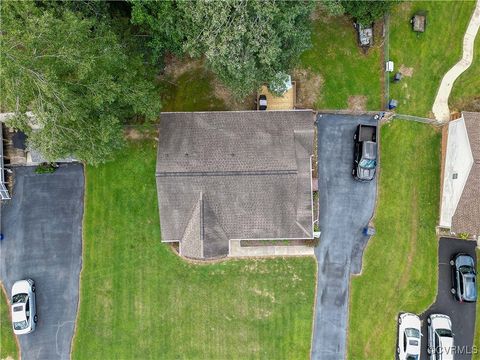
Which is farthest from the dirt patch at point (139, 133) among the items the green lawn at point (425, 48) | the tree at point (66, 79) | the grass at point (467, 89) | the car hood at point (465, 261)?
the car hood at point (465, 261)

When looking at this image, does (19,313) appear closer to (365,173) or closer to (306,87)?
(306,87)

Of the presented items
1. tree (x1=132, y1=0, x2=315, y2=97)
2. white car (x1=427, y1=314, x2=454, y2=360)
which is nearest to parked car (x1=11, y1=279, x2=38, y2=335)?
tree (x1=132, y1=0, x2=315, y2=97)

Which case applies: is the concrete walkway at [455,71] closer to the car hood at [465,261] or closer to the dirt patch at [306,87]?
the dirt patch at [306,87]

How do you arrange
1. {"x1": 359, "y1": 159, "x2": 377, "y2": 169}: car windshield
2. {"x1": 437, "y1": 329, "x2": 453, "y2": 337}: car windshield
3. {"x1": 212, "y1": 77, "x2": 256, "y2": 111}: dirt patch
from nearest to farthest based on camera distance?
1. {"x1": 437, "y1": 329, "x2": 453, "y2": 337}: car windshield
2. {"x1": 359, "y1": 159, "x2": 377, "y2": 169}: car windshield
3. {"x1": 212, "y1": 77, "x2": 256, "y2": 111}: dirt patch

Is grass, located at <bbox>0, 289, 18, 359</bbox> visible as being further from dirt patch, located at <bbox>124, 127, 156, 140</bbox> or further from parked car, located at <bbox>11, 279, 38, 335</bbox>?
dirt patch, located at <bbox>124, 127, 156, 140</bbox>

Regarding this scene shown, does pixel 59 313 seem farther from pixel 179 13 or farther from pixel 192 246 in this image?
pixel 179 13

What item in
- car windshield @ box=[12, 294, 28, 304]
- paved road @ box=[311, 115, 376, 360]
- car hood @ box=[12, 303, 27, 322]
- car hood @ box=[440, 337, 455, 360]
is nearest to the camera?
car hood @ box=[440, 337, 455, 360]
